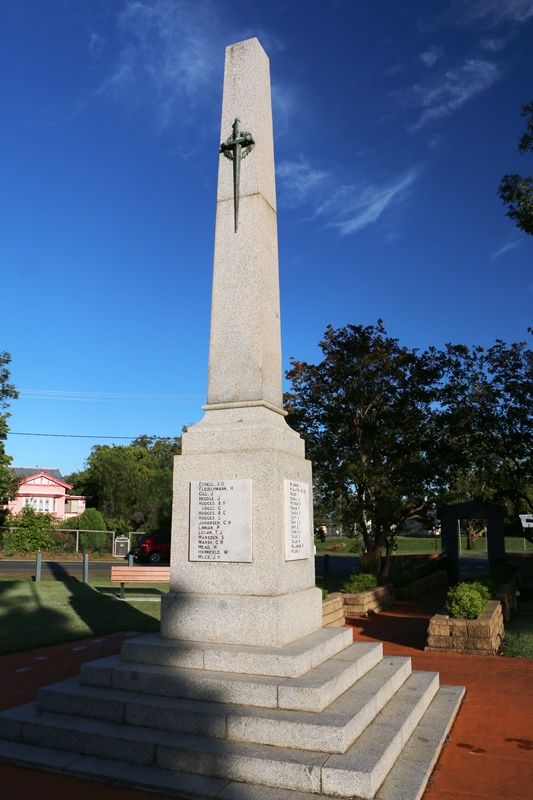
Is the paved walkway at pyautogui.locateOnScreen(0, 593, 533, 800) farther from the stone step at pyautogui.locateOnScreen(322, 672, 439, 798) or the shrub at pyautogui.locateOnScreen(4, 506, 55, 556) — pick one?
the shrub at pyautogui.locateOnScreen(4, 506, 55, 556)

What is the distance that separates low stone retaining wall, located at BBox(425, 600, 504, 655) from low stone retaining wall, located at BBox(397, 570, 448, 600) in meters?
6.39

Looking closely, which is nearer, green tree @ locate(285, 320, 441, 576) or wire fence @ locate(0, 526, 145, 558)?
green tree @ locate(285, 320, 441, 576)

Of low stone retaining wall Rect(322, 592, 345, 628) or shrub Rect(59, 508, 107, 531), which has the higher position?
shrub Rect(59, 508, 107, 531)

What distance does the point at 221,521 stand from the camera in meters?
5.45

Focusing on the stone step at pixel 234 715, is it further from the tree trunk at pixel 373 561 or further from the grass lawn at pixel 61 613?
the tree trunk at pixel 373 561

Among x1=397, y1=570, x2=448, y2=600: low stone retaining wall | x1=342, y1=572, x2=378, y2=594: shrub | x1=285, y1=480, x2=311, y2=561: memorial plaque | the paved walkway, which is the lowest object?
x1=397, y1=570, x2=448, y2=600: low stone retaining wall

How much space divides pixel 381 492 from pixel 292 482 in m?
11.0

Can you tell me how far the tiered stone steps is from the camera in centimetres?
385

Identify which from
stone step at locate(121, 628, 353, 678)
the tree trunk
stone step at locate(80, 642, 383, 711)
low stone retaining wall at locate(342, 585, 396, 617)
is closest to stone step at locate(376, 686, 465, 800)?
stone step at locate(80, 642, 383, 711)

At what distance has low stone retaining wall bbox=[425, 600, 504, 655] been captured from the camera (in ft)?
28.8

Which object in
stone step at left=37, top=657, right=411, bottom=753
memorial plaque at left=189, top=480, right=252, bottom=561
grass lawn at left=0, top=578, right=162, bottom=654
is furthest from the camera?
grass lawn at left=0, top=578, right=162, bottom=654

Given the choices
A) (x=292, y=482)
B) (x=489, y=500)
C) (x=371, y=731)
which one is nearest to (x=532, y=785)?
(x=371, y=731)

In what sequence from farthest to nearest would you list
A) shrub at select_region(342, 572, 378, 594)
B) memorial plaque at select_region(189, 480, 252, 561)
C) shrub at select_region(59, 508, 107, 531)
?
1. shrub at select_region(59, 508, 107, 531)
2. shrub at select_region(342, 572, 378, 594)
3. memorial plaque at select_region(189, 480, 252, 561)

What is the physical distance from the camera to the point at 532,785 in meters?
4.07
